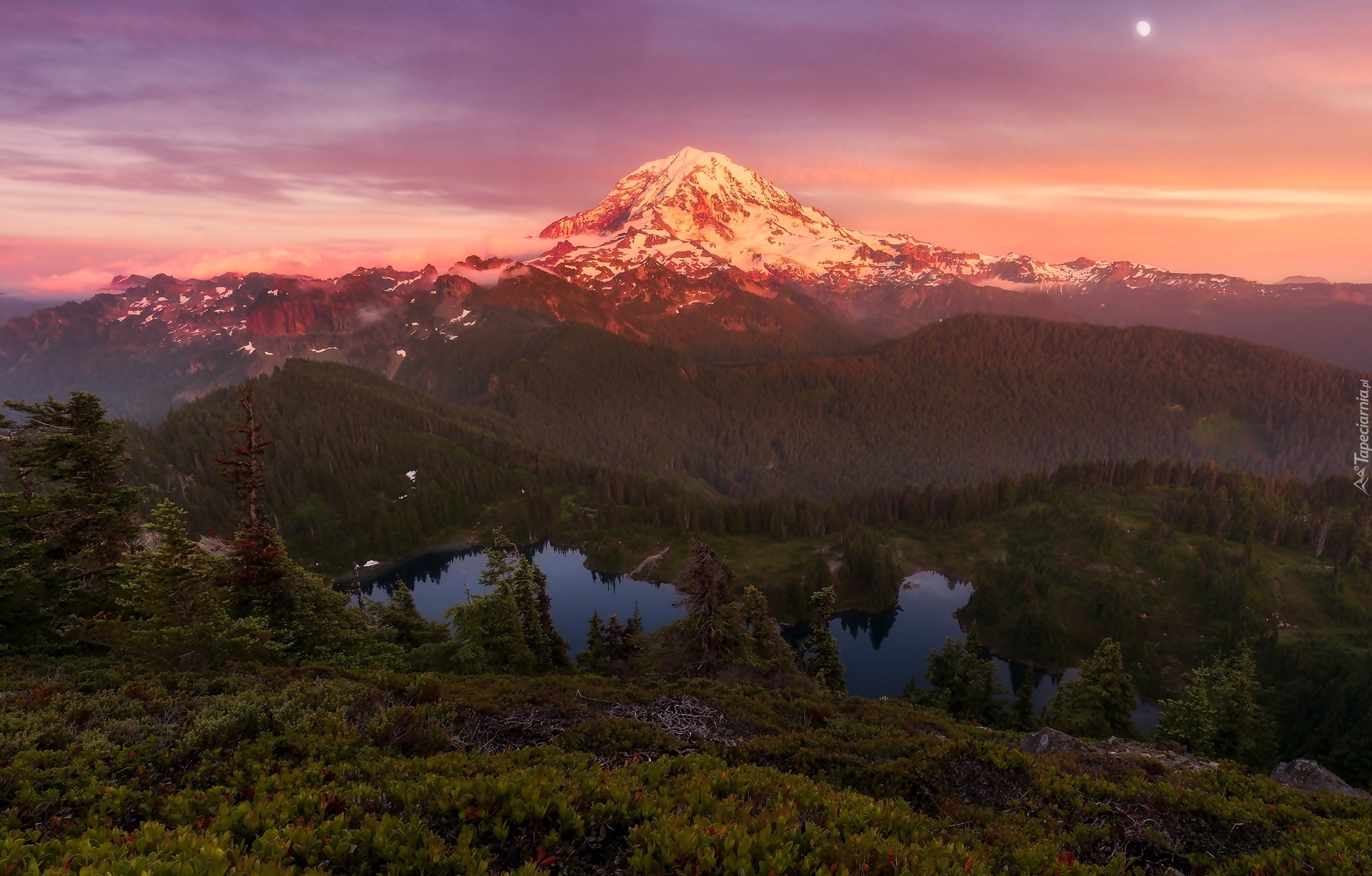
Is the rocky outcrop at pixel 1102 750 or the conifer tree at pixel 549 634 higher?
the rocky outcrop at pixel 1102 750

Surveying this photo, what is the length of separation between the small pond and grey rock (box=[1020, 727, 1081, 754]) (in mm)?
79559

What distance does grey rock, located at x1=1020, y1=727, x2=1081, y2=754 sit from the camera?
2714 cm

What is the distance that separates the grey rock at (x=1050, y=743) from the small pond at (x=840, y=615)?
79.6 metres

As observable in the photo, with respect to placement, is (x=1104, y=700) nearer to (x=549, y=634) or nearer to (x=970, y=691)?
(x=970, y=691)

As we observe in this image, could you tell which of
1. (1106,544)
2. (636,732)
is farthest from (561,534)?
(636,732)

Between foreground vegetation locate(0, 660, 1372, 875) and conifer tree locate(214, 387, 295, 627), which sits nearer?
foreground vegetation locate(0, 660, 1372, 875)

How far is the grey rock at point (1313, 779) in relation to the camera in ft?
83.4

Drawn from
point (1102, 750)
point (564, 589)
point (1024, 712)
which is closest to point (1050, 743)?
point (1102, 750)

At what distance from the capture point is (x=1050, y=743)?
1092 inches

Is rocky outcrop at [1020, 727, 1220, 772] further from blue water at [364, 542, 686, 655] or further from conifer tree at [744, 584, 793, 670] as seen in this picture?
blue water at [364, 542, 686, 655]

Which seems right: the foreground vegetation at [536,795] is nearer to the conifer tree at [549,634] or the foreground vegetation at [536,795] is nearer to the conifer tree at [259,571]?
the conifer tree at [259,571]

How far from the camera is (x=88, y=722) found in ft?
48.0

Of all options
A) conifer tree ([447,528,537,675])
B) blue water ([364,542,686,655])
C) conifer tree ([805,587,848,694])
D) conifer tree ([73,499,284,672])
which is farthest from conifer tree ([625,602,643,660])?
blue water ([364,542,686,655])

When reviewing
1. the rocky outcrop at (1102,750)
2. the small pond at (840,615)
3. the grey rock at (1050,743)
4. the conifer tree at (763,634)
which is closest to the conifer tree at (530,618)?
the conifer tree at (763,634)
